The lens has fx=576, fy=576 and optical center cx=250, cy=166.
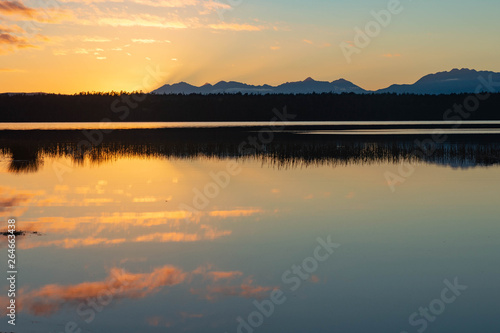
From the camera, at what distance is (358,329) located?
809cm

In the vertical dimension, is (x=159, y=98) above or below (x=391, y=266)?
above

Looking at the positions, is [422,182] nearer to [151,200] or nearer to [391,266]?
[151,200]

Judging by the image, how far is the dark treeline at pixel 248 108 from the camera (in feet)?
519

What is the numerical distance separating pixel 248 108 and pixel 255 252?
158257 millimetres

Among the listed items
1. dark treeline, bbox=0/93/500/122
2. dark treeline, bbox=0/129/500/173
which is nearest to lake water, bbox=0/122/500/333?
dark treeline, bbox=0/129/500/173

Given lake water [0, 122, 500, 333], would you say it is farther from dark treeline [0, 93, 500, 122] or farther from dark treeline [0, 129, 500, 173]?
dark treeline [0, 93, 500, 122]

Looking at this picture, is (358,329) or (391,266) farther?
(391,266)

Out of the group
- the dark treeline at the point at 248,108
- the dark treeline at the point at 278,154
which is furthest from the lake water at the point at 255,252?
the dark treeline at the point at 248,108

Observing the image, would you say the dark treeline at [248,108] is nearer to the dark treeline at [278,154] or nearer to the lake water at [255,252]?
the dark treeline at [278,154]

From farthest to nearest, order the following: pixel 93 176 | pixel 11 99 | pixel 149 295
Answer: pixel 11 99 → pixel 93 176 → pixel 149 295

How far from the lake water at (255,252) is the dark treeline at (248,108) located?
14028 centimetres

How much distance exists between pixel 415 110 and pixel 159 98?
75.9 m

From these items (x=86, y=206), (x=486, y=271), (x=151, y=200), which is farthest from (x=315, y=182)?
(x=486, y=271)

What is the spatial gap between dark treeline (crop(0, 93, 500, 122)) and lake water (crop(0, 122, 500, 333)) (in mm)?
140275
